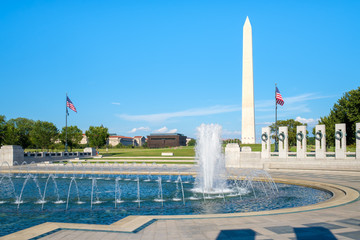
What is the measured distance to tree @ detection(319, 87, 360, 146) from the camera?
145ft

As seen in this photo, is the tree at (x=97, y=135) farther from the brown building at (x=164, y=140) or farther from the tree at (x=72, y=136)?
the brown building at (x=164, y=140)

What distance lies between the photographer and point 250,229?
7.55m

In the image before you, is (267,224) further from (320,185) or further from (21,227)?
(320,185)

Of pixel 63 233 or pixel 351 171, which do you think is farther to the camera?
pixel 351 171

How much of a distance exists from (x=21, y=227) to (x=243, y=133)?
154ft

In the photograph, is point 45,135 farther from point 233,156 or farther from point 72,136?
point 233,156

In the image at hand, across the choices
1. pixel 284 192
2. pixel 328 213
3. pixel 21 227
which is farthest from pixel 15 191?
pixel 328 213

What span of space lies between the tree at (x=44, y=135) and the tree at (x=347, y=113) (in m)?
55.5

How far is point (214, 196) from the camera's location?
Result: 1516 centimetres

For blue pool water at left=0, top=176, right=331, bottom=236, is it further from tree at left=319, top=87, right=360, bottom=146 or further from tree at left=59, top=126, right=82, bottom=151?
tree at left=59, top=126, right=82, bottom=151

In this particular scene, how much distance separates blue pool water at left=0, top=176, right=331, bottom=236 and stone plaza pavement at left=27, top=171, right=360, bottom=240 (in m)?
2.56

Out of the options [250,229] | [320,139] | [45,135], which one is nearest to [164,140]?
[45,135]

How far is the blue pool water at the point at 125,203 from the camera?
34.3ft

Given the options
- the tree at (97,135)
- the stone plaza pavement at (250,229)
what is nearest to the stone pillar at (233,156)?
the stone plaza pavement at (250,229)
